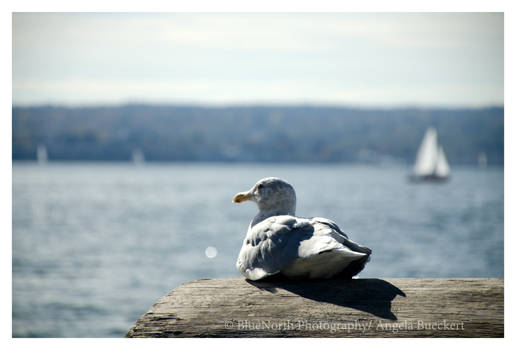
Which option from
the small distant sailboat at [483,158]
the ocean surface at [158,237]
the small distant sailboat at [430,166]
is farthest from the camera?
the small distant sailboat at [430,166]

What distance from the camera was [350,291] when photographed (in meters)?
3.81

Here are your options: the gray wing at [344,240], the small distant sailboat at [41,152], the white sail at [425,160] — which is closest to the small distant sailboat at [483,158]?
the gray wing at [344,240]

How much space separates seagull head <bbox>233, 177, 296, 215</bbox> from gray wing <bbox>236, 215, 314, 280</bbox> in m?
0.36

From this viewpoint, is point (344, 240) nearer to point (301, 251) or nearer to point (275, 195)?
point (301, 251)

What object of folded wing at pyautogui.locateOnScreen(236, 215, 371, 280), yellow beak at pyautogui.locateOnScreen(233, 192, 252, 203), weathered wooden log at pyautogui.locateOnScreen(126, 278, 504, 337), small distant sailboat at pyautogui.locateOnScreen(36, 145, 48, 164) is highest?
small distant sailboat at pyautogui.locateOnScreen(36, 145, 48, 164)

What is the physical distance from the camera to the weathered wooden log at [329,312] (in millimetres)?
3559

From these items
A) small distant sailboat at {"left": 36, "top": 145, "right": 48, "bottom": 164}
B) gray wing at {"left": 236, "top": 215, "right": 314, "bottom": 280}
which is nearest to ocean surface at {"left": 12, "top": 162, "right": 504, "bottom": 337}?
small distant sailboat at {"left": 36, "top": 145, "right": 48, "bottom": 164}

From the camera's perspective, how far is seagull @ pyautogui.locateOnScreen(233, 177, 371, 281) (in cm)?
379

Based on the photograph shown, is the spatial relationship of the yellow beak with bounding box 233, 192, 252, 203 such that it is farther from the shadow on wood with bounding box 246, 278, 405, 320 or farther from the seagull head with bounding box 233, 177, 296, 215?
the shadow on wood with bounding box 246, 278, 405, 320

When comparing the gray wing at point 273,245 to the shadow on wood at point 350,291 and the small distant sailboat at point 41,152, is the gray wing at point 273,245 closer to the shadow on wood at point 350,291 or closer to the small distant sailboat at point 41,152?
the shadow on wood at point 350,291

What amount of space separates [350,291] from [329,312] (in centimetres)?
28

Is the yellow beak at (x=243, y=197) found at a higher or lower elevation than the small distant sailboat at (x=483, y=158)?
lower

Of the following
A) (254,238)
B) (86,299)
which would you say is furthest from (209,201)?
(254,238)

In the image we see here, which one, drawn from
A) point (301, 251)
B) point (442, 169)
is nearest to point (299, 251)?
point (301, 251)
